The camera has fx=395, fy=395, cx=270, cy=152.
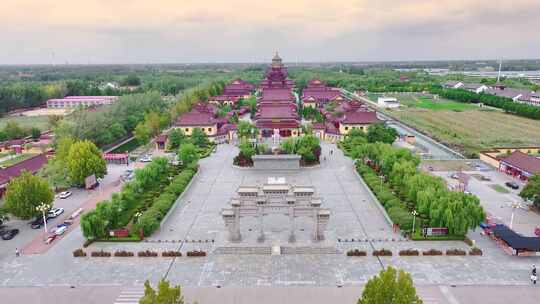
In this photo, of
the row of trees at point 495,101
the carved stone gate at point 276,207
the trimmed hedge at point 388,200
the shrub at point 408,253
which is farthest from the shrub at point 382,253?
the row of trees at point 495,101

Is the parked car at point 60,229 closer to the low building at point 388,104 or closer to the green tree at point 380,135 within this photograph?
the green tree at point 380,135

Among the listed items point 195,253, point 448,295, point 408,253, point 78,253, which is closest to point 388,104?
point 408,253

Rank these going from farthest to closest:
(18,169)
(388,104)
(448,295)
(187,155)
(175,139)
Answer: (388,104) → (175,139) → (187,155) → (18,169) → (448,295)

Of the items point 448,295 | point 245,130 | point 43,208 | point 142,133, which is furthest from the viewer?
point 245,130

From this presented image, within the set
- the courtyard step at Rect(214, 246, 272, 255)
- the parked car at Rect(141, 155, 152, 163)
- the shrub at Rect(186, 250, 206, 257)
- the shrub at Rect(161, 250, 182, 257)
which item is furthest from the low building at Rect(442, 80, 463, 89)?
the shrub at Rect(161, 250, 182, 257)

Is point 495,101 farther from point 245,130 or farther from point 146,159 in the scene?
point 146,159

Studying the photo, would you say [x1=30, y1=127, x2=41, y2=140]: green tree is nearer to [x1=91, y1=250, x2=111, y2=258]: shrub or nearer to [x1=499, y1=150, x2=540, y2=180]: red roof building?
[x1=91, y1=250, x2=111, y2=258]: shrub
